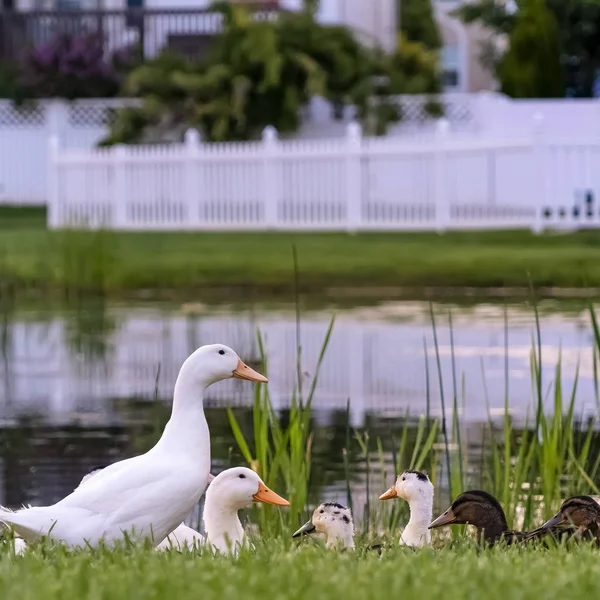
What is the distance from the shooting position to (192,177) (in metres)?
22.7

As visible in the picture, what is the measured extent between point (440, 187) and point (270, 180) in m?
2.17

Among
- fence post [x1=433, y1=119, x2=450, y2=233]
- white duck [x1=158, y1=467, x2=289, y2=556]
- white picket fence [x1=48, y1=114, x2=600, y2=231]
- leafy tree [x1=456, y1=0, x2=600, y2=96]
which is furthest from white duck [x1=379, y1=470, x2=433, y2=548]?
leafy tree [x1=456, y1=0, x2=600, y2=96]

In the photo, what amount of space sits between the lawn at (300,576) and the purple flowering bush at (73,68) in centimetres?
2293

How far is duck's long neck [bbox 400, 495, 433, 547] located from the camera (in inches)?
238

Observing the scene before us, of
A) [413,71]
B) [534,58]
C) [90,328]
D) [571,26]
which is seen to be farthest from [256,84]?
[90,328]

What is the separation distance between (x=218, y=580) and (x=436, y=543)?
2.20 metres

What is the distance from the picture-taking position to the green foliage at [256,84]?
25578mm

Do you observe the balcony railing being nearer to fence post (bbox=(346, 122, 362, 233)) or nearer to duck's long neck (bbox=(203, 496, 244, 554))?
fence post (bbox=(346, 122, 362, 233))

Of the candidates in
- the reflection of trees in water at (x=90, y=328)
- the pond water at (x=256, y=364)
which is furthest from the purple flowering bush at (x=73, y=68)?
the pond water at (x=256, y=364)

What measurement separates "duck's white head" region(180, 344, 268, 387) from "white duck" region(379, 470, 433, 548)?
2.06 ft

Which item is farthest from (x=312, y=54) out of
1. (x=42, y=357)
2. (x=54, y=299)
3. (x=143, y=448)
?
(x=143, y=448)

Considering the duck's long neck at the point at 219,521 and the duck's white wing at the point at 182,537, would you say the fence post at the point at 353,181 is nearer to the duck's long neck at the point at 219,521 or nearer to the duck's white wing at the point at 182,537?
the duck's white wing at the point at 182,537

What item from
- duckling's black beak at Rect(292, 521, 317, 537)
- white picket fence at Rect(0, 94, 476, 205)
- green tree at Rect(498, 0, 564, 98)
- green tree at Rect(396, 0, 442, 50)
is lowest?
duckling's black beak at Rect(292, 521, 317, 537)

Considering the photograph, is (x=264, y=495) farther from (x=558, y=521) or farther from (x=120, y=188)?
(x=120, y=188)
